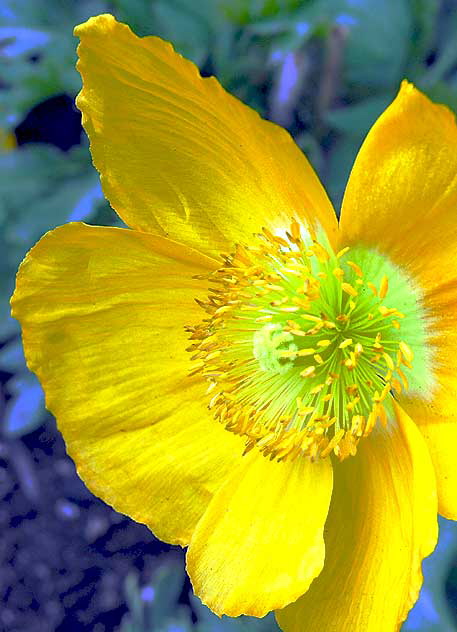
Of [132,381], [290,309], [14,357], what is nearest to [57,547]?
[14,357]

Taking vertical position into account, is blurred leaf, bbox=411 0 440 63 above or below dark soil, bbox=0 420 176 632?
above

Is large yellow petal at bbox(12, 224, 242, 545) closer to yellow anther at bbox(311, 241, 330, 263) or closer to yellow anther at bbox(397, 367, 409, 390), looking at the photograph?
yellow anther at bbox(311, 241, 330, 263)

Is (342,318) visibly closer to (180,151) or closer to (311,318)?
(311,318)

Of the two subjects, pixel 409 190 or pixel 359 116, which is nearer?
pixel 409 190

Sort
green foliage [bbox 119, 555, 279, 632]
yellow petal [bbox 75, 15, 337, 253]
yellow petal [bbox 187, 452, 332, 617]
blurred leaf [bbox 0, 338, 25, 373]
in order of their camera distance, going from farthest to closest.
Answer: blurred leaf [bbox 0, 338, 25, 373] < green foliage [bbox 119, 555, 279, 632] < yellow petal [bbox 187, 452, 332, 617] < yellow petal [bbox 75, 15, 337, 253]

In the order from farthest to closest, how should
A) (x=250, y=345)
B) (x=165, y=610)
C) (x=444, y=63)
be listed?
(x=165, y=610)
(x=444, y=63)
(x=250, y=345)

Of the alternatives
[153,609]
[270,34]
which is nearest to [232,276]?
[270,34]

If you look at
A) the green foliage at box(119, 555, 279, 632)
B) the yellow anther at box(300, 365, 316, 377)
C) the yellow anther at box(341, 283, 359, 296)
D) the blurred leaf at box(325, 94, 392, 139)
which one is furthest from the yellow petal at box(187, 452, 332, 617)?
the blurred leaf at box(325, 94, 392, 139)

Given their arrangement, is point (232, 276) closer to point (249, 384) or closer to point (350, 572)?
point (249, 384)
